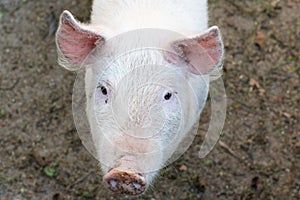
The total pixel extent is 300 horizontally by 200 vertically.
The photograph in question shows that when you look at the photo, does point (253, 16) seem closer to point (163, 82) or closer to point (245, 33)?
point (245, 33)

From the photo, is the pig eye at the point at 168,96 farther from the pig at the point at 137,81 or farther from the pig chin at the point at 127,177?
the pig chin at the point at 127,177

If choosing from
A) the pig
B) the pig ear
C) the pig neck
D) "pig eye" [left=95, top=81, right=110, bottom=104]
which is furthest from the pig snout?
the pig neck

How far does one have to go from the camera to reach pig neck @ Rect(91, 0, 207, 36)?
3230 millimetres

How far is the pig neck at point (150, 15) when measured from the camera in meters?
3.23

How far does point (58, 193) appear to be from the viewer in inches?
163

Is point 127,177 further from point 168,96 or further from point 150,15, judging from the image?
point 150,15

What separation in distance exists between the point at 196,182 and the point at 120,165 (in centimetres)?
152

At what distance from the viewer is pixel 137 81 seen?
2859mm

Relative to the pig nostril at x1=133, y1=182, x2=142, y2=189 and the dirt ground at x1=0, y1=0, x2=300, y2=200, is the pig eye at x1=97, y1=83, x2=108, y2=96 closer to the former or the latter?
the pig nostril at x1=133, y1=182, x2=142, y2=189

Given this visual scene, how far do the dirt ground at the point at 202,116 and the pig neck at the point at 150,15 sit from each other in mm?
1038

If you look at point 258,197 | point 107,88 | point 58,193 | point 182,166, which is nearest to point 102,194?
point 58,193

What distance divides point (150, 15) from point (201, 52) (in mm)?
475

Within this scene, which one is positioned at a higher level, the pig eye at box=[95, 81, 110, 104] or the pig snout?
the pig eye at box=[95, 81, 110, 104]

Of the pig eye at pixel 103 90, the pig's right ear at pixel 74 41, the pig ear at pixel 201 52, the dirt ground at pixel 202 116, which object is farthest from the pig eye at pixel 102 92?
the dirt ground at pixel 202 116
